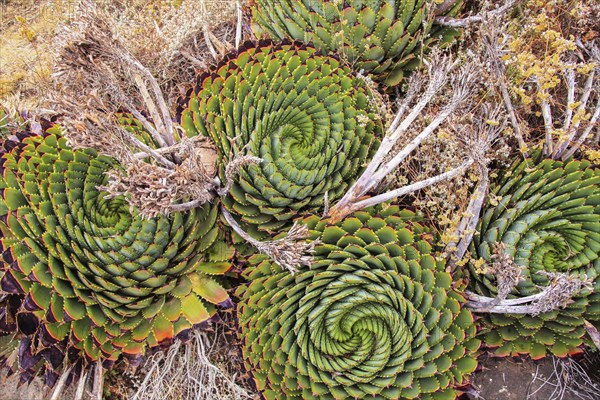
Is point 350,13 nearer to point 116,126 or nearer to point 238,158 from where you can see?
point 238,158

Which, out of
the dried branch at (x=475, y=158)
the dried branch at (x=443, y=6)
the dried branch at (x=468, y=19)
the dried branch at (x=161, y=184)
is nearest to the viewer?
the dried branch at (x=161, y=184)

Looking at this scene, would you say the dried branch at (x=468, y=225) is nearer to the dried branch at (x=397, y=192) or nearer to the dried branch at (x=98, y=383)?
the dried branch at (x=397, y=192)

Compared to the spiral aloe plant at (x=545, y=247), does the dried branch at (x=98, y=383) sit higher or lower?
lower

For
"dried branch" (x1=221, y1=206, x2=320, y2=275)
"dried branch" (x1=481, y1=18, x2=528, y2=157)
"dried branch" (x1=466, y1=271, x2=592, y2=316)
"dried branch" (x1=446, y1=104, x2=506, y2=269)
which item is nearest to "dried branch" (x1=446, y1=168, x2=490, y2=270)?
"dried branch" (x1=446, y1=104, x2=506, y2=269)

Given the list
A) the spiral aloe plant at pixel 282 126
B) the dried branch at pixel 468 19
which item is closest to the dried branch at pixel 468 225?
the spiral aloe plant at pixel 282 126

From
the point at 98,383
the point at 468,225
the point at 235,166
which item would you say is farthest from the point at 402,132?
the point at 98,383

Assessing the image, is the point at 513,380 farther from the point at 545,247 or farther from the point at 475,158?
the point at 475,158

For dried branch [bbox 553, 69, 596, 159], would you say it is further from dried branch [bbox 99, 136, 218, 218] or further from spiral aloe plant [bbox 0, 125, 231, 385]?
spiral aloe plant [bbox 0, 125, 231, 385]
